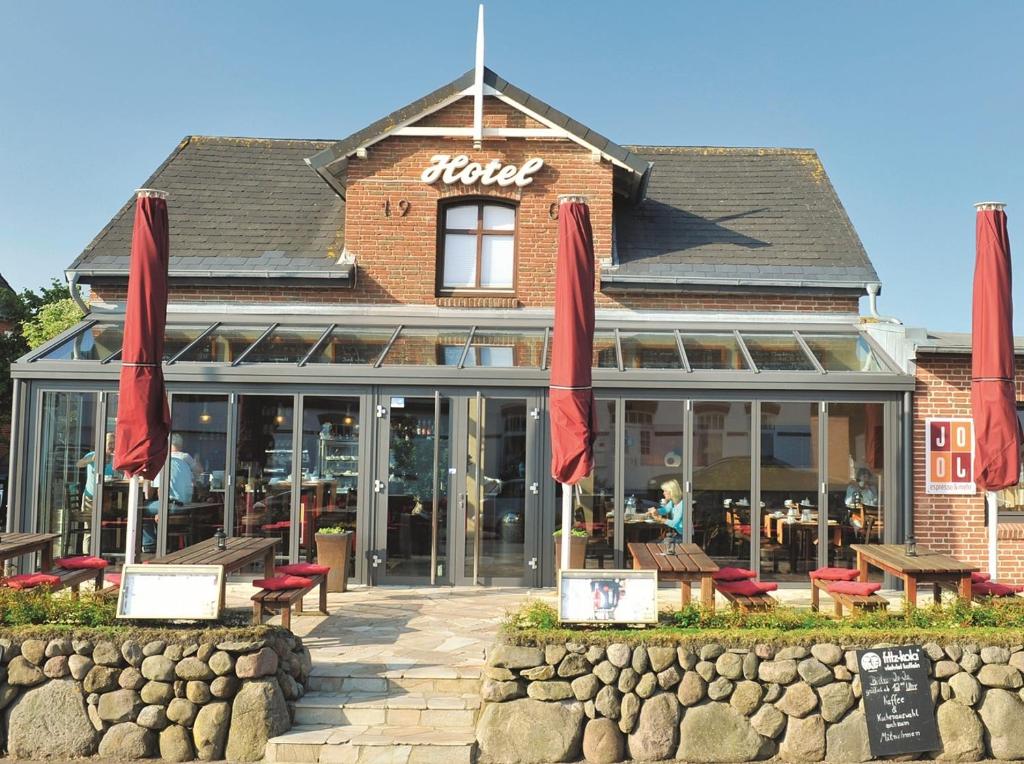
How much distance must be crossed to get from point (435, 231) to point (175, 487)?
15.6 ft

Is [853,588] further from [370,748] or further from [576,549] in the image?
[370,748]

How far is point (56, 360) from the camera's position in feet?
36.2

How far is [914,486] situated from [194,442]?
8458 mm

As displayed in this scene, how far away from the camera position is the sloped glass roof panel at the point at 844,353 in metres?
11.2

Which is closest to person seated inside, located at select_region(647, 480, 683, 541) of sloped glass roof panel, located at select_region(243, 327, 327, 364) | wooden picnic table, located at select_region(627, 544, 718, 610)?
wooden picnic table, located at select_region(627, 544, 718, 610)

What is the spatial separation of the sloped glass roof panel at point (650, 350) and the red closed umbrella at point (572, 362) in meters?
3.42

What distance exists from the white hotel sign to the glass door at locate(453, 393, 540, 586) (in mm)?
3467

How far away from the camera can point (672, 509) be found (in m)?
11.1

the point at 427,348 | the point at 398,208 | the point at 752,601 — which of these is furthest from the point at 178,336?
the point at 752,601

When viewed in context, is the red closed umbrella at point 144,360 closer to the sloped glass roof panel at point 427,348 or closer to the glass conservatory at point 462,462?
the glass conservatory at point 462,462

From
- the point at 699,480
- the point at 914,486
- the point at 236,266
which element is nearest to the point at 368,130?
the point at 236,266

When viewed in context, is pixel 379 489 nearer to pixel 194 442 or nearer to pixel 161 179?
pixel 194 442

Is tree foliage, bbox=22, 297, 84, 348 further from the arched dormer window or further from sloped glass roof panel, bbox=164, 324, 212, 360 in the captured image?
the arched dormer window

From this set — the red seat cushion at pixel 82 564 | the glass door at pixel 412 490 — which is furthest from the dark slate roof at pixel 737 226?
the red seat cushion at pixel 82 564
